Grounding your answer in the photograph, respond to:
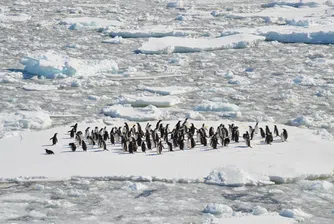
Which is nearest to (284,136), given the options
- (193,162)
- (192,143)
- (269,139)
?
(269,139)

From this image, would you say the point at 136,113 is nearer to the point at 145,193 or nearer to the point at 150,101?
the point at 150,101

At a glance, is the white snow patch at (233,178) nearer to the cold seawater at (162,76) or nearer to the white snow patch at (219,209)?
the white snow patch at (219,209)

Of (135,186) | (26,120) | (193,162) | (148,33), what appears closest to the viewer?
(135,186)

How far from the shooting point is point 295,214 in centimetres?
1077

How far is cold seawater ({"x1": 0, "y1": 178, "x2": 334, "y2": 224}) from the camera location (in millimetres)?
10859

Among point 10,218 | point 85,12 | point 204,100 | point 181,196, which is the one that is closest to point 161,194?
point 181,196

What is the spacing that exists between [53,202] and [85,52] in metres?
16.5

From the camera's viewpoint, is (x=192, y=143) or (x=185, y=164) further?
(x=192, y=143)

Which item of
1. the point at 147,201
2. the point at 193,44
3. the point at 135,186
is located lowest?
the point at 147,201

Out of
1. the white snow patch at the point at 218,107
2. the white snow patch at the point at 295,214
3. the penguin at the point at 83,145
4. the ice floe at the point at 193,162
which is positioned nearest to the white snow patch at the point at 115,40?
the white snow patch at the point at 218,107

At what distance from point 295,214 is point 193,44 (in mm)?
17942

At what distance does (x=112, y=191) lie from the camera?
39.6 ft

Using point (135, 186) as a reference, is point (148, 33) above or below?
above

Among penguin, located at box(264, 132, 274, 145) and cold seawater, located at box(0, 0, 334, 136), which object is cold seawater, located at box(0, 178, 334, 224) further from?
cold seawater, located at box(0, 0, 334, 136)
